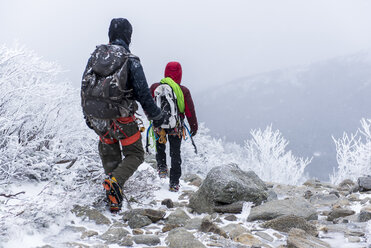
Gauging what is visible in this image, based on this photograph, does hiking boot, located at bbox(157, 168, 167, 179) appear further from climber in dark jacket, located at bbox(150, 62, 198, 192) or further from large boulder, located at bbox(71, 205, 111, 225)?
large boulder, located at bbox(71, 205, 111, 225)

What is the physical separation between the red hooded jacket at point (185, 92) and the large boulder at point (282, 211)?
2.16 meters

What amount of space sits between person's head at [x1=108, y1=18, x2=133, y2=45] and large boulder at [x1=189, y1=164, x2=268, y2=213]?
2.07 m

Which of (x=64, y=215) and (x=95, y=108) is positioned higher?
(x=95, y=108)

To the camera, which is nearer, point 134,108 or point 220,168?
point 134,108

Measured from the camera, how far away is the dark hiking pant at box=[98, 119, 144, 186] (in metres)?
3.43

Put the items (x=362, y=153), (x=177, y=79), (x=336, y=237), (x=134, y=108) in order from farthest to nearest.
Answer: (x=362, y=153) < (x=177, y=79) < (x=134, y=108) < (x=336, y=237)

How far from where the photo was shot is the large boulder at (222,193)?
3.83m

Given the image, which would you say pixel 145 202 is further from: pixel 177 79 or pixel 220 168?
pixel 177 79

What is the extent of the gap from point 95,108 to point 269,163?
22.3 meters

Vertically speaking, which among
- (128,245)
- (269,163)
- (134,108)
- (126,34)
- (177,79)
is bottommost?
(269,163)

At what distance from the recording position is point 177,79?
5.36 meters

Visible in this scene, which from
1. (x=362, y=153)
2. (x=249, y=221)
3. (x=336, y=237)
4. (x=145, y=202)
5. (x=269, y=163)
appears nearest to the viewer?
(x=336, y=237)

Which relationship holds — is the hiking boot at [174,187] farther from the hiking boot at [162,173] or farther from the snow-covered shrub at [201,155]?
the snow-covered shrub at [201,155]

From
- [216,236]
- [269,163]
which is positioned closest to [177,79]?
[216,236]
